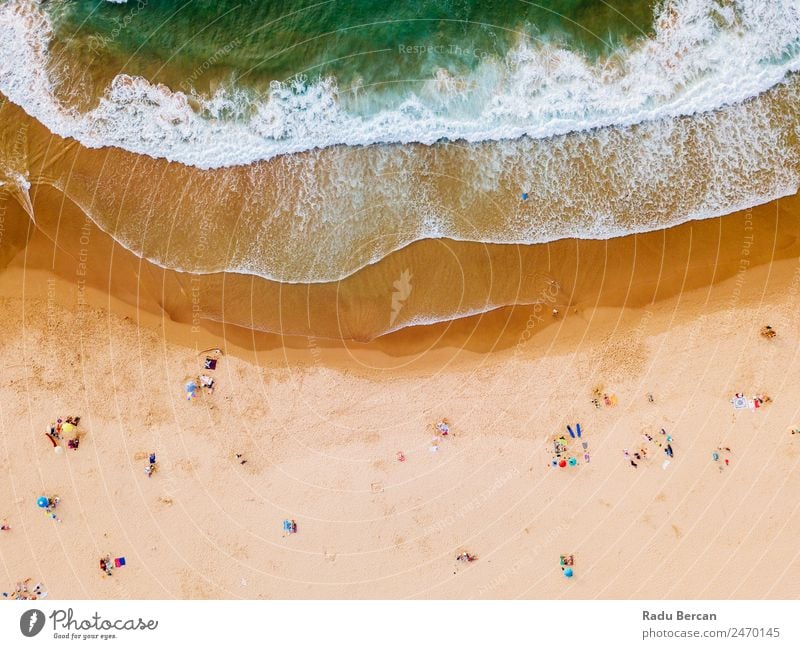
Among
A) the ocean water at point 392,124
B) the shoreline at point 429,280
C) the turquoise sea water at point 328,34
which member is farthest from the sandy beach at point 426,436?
the turquoise sea water at point 328,34

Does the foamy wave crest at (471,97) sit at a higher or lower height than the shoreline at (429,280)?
higher

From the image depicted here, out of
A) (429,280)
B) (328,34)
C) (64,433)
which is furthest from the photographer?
(328,34)

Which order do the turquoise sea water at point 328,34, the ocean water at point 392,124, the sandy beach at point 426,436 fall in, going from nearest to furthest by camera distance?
the sandy beach at point 426,436 → the ocean water at point 392,124 → the turquoise sea water at point 328,34

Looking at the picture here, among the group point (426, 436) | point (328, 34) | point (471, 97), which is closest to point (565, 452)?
point (426, 436)

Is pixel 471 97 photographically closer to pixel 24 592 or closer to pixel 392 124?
pixel 392 124

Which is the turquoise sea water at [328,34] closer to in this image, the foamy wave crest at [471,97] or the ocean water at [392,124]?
the ocean water at [392,124]
